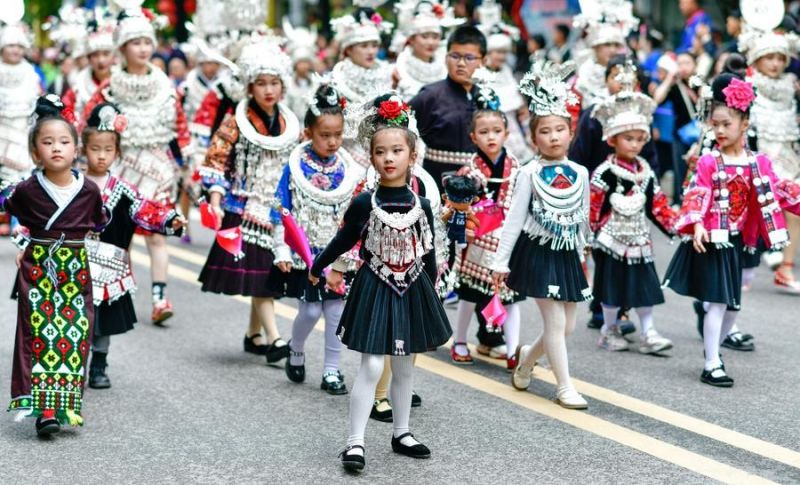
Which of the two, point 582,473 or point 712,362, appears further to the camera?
point 712,362

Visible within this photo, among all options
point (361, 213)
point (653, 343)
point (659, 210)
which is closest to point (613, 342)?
point (653, 343)

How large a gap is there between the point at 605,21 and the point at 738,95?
3.73m

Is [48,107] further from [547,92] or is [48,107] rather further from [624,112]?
[624,112]

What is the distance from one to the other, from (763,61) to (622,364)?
3.42 metres

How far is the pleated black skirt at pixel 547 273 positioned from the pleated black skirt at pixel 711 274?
83 centimetres

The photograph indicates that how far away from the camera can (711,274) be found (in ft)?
23.8

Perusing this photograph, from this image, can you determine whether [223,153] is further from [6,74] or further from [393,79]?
[6,74]

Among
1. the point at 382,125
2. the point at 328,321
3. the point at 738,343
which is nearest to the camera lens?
the point at 382,125

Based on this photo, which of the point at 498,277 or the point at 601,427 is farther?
the point at 498,277

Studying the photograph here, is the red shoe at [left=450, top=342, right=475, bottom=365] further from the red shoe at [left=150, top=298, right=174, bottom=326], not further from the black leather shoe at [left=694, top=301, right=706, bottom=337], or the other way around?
the red shoe at [left=150, top=298, right=174, bottom=326]

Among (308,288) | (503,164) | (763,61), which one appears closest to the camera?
(308,288)

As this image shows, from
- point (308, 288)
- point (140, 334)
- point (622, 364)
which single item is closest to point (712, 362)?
point (622, 364)

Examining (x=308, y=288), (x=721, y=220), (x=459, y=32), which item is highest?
(x=459, y=32)

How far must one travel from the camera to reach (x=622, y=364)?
7.80m
